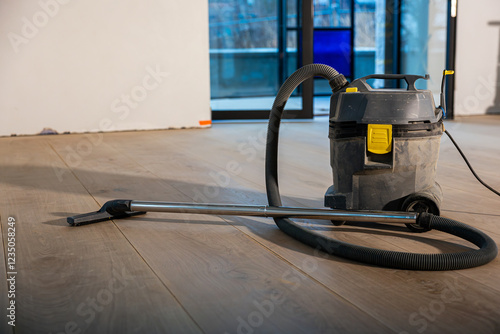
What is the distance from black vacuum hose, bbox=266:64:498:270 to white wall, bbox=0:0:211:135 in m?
2.45

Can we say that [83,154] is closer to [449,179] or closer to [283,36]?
[449,179]

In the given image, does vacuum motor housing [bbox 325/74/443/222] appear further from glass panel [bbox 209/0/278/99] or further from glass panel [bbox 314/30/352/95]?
glass panel [bbox 314/30/352/95]

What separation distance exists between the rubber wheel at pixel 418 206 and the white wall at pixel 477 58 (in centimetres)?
337

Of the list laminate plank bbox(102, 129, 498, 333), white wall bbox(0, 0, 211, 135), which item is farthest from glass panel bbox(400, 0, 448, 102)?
laminate plank bbox(102, 129, 498, 333)

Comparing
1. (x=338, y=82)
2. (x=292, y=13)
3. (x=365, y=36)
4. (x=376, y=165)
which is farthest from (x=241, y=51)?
(x=376, y=165)

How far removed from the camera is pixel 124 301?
0.95m

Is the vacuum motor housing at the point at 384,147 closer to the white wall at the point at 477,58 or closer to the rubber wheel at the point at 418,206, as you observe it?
the rubber wheel at the point at 418,206

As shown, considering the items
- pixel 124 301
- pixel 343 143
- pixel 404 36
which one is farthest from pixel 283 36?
pixel 124 301

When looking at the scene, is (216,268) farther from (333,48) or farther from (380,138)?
(333,48)

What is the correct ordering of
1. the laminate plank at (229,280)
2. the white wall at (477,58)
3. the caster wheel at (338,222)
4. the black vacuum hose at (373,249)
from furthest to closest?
the white wall at (477,58), the caster wheel at (338,222), the black vacuum hose at (373,249), the laminate plank at (229,280)

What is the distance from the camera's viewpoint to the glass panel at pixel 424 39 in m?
4.39

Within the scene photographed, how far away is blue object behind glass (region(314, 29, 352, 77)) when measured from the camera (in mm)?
6375

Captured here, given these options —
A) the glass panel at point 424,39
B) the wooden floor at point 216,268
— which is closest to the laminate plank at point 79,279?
the wooden floor at point 216,268

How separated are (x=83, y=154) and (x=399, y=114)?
6.11ft
